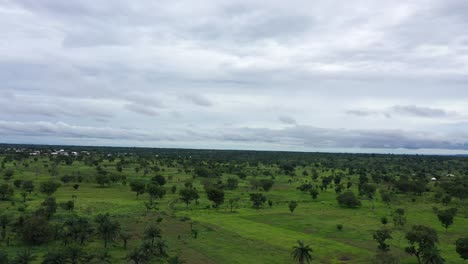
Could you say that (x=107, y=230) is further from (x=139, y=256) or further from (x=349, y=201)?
(x=349, y=201)

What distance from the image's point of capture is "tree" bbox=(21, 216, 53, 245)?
257 feet

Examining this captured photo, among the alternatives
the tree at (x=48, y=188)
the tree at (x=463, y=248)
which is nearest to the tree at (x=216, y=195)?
the tree at (x=48, y=188)

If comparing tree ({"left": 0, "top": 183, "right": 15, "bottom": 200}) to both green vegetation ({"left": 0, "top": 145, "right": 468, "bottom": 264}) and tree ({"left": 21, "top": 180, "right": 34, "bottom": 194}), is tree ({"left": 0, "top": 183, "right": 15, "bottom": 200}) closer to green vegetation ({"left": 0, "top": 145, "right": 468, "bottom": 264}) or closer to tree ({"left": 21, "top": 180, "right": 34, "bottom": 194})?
green vegetation ({"left": 0, "top": 145, "right": 468, "bottom": 264})

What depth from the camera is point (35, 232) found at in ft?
257

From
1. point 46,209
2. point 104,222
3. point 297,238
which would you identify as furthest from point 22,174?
point 297,238

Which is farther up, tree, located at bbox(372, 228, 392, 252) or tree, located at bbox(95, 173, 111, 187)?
tree, located at bbox(95, 173, 111, 187)

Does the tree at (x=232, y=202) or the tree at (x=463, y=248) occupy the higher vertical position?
the tree at (x=463, y=248)

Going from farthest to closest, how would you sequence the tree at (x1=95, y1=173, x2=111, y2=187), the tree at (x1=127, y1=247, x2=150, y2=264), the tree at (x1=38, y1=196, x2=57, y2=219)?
the tree at (x1=95, y1=173, x2=111, y2=187), the tree at (x1=38, y1=196, x2=57, y2=219), the tree at (x1=127, y1=247, x2=150, y2=264)

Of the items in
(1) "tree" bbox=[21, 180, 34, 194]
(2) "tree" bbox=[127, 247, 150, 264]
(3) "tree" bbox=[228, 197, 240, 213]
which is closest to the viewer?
(2) "tree" bbox=[127, 247, 150, 264]

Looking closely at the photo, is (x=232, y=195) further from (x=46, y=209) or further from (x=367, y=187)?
(x=46, y=209)

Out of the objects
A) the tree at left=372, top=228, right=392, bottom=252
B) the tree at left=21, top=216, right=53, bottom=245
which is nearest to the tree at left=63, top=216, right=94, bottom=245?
the tree at left=21, top=216, right=53, bottom=245

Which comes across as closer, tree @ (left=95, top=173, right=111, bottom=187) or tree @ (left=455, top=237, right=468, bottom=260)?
tree @ (left=455, top=237, right=468, bottom=260)

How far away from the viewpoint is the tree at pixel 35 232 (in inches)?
3088

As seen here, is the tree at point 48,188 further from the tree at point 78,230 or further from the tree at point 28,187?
the tree at point 78,230
